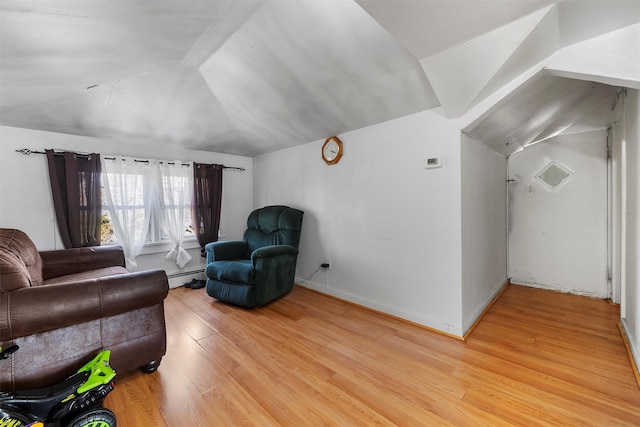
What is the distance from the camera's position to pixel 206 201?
3.71 meters

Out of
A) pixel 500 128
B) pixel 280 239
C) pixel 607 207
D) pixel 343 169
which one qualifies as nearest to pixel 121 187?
pixel 280 239

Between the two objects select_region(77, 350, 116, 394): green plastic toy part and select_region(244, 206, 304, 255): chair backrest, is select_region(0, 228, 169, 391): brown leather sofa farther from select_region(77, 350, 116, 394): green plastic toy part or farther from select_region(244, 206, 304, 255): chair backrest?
select_region(244, 206, 304, 255): chair backrest

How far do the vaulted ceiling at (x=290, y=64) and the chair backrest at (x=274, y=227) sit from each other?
1.04 m

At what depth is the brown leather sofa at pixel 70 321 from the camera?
A: 1244mm

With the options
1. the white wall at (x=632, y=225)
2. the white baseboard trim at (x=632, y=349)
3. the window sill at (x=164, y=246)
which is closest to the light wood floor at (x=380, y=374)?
the white baseboard trim at (x=632, y=349)

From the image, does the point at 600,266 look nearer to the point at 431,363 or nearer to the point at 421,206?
the point at 421,206

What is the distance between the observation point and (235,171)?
13.6 ft

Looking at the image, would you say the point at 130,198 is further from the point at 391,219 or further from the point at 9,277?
the point at 391,219

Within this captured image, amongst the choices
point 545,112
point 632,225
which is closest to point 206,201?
point 545,112

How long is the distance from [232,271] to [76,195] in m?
1.90

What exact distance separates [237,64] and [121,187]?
2136mm

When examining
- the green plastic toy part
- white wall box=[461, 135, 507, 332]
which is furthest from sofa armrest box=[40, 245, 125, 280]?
white wall box=[461, 135, 507, 332]

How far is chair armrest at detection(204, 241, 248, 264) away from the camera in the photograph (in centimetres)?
313

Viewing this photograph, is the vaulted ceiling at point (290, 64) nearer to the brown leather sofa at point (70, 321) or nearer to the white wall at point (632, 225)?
the white wall at point (632, 225)
